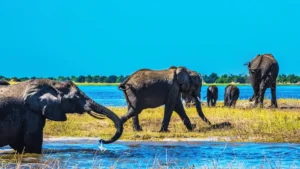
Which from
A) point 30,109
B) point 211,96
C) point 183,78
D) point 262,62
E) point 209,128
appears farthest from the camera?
point 211,96

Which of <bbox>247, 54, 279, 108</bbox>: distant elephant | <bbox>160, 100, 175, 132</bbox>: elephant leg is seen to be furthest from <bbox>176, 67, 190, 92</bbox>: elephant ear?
<bbox>247, 54, 279, 108</bbox>: distant elephant

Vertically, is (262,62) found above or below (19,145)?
above

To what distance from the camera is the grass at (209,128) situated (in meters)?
19.2

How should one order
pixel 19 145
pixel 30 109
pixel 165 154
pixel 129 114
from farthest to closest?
pixel 129 114
pixel 165 154
pixel 19 145
pixel 30 109

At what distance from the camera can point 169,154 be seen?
15.8 metres

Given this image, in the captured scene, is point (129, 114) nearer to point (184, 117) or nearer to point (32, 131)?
point (184, 117)

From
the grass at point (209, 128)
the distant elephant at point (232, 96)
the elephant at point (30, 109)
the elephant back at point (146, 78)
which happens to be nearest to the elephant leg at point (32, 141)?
the elephant at point (30, 109)

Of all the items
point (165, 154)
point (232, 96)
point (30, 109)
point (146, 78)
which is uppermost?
point (146, 78)

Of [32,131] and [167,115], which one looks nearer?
[32,131]

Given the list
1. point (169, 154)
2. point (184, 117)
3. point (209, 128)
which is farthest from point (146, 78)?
point (169, 154)

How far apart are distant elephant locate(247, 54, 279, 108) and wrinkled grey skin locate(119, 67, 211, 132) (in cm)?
744

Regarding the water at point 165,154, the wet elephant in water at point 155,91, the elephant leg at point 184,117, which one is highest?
the wet elephant in water at point 155,91

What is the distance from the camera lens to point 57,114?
47.6 ft

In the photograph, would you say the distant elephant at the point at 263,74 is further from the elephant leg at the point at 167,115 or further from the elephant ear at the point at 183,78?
the elephant leg at the point at 167,115
